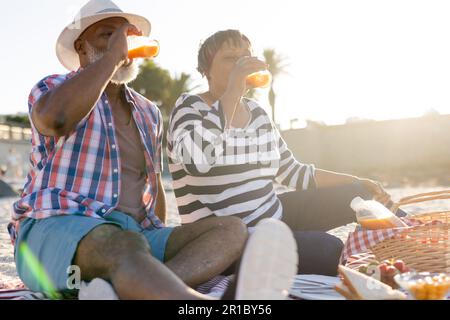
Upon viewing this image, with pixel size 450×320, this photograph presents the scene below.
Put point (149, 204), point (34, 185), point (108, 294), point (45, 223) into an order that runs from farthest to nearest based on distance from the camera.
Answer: point (149, 204), point (34, 185), point (45, 223), point (108, 294)

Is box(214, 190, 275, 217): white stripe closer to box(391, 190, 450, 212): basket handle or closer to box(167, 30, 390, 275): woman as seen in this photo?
box(167, 30, 390, 275): woman

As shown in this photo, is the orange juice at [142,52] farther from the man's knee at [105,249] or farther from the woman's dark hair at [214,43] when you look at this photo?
the man's knee at [105,249]

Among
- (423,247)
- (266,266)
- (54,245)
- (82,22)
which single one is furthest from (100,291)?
(423,247)

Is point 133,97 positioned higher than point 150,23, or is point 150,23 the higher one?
point 150,23

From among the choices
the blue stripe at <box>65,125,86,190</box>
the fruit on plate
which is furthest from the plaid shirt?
the fruit on plate

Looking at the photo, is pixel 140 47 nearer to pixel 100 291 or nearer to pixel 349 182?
pixel 100 291

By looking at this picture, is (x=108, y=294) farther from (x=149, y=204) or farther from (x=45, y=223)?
(x=149, y=204)

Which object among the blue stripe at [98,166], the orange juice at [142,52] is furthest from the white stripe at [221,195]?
the orange juice at [142,52]

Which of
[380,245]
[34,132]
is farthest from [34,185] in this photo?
[380,245]

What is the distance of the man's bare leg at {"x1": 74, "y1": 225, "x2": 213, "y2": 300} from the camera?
1812 millimetres

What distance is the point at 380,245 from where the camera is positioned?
3.14 meters

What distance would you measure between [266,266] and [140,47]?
1550 mm

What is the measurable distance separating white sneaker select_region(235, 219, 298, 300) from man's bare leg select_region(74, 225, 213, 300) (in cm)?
18

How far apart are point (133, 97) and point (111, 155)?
0.48 m
